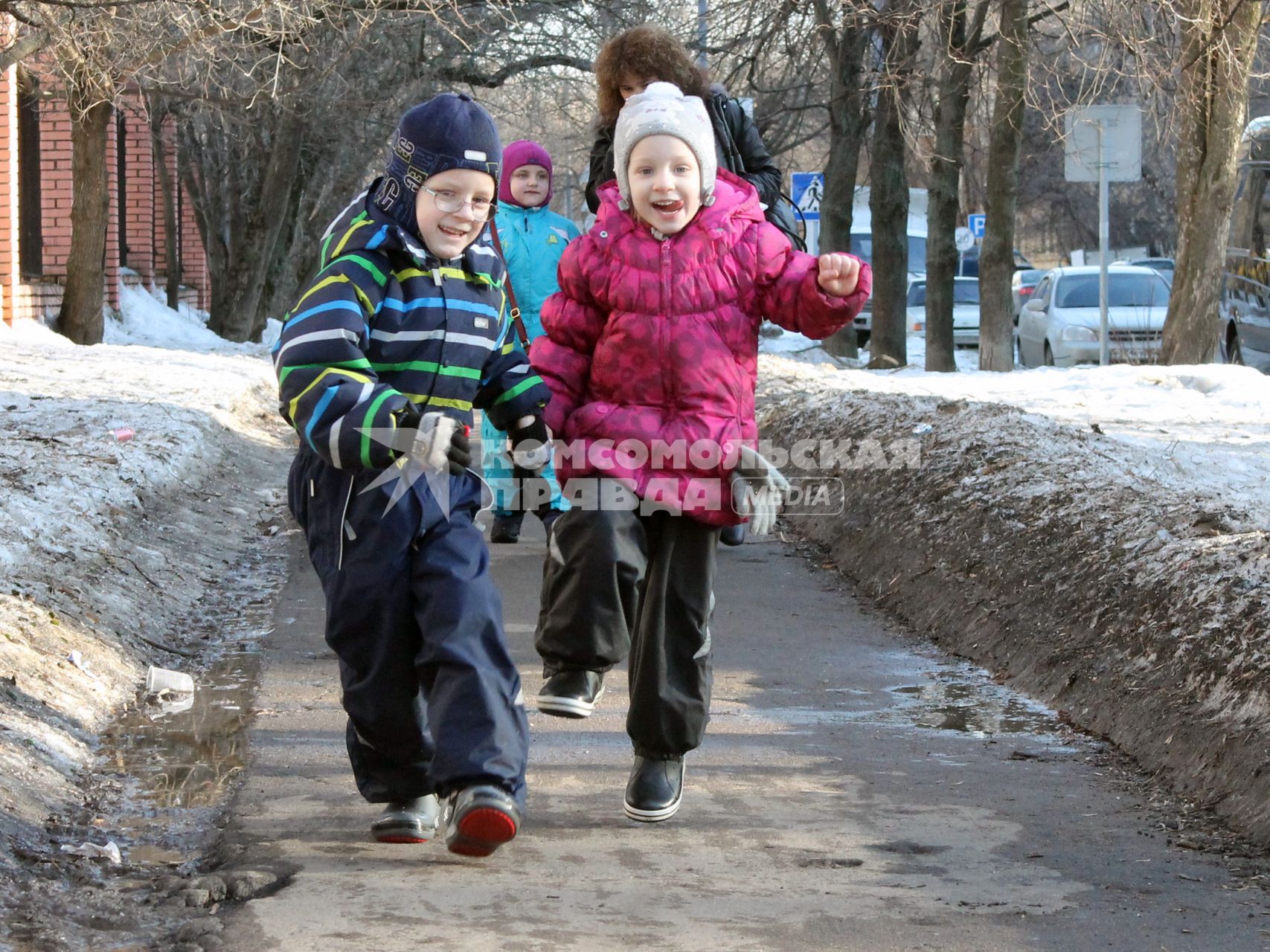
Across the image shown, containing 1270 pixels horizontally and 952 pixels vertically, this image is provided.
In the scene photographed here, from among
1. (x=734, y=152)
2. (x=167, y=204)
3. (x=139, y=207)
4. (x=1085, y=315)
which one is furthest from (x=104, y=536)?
(x=139, y=207)

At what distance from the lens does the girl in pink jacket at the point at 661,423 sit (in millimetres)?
4074

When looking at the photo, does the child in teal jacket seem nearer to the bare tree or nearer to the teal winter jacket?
the teal winter jacket

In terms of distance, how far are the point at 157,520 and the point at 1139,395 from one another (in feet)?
25.9

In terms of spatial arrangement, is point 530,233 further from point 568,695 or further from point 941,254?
point 941,254

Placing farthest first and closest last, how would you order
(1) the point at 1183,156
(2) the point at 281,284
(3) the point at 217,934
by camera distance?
(2) the point at 281,284 < (1) the point at 1183,156 < (3) the point at 217,934

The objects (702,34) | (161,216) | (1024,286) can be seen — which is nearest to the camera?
(702,34)

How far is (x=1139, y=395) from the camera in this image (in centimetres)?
1287

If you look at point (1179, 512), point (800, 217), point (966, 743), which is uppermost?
point (800, 217)

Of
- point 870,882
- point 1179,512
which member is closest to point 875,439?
point 1179,512

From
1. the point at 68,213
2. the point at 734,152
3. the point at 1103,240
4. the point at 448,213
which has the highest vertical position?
the point at 68,213

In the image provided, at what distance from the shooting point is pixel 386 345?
12.3 ft

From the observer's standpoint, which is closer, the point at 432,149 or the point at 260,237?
the point at 432,149

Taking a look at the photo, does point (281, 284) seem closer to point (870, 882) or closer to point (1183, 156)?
point (1183, 156)

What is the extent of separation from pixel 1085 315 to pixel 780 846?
18710 mm
